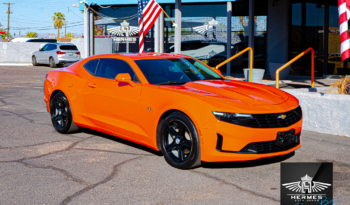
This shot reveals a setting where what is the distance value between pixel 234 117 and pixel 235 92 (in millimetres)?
666

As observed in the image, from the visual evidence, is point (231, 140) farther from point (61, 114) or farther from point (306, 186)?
point (61, 114)

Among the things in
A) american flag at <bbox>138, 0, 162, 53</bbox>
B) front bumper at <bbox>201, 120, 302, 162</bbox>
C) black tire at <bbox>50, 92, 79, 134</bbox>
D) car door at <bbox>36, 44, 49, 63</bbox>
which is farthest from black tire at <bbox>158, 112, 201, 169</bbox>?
car door at <bbox>36, 44, 49, 63</bbox>

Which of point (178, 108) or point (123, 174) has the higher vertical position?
point (178, 108)

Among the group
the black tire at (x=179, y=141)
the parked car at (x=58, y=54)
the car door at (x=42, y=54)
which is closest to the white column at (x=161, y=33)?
the parked car at (x=58, y=54)

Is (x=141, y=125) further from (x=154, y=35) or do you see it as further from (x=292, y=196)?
(x=154, y=35)

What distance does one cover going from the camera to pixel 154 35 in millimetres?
19969

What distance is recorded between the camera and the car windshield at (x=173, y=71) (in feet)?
19.3

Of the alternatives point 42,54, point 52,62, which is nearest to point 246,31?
point 52,62

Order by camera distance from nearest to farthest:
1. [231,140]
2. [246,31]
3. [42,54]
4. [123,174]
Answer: [231,140] < [123,174] < [246,31] < [42,54]

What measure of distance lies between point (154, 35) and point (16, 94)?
28.9ft

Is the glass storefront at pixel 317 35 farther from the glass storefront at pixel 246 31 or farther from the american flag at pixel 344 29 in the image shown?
the american flag at pixel 344 29

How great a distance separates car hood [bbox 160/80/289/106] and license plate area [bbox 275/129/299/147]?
1.34 feet

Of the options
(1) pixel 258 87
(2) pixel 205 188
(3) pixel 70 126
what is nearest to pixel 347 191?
(2) pixel 205 188

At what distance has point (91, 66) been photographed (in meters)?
6.78
